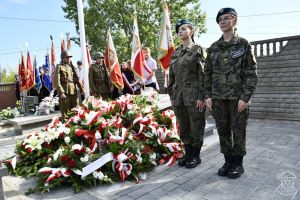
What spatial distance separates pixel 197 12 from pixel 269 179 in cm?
2022

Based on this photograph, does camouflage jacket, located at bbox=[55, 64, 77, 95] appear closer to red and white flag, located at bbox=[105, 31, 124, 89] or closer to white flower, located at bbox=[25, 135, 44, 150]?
red and white flag, located at bbox=[105, 31, 124, 89]

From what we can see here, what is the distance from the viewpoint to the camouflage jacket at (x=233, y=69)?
3.07 m

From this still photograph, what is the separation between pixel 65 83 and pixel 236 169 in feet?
14.6

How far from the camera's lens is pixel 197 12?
71.6 feet

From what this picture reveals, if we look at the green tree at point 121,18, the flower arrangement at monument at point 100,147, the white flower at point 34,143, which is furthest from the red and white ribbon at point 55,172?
the green tree at point 121,18

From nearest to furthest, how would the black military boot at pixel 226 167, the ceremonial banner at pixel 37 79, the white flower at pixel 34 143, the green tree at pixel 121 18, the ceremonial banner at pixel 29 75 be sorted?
the black military boot at pixel 226 167 → the white flower at pixel 34 143 → the ceremonial banner at pixel 29 75 → the ceremonial banner at pixel 37 79 → the green tree at pixel 121 18

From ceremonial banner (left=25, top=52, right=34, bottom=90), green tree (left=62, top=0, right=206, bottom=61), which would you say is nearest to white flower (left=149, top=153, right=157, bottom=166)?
ceremonial banner (left=25, top=52, right=34, bottom=90)

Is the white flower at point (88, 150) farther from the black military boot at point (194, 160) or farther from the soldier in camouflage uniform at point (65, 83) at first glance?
the soldier in camouflage uniform at point (65, 83)

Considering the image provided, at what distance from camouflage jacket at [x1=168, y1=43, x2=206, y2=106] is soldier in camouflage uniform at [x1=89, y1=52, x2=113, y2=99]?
320cm

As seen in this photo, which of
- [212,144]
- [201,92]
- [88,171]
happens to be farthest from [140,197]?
[212,144]

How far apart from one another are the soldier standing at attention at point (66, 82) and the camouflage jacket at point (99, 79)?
0.43 metres

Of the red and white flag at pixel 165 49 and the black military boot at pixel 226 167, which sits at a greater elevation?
the red and white flag at pixel 165 49

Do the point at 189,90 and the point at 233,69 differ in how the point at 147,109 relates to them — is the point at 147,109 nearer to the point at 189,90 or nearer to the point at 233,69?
the point at 189,90

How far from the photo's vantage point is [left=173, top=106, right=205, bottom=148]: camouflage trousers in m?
3.67
